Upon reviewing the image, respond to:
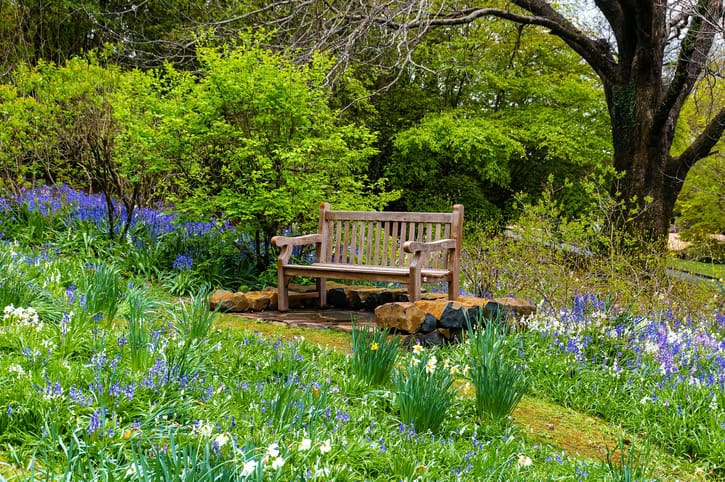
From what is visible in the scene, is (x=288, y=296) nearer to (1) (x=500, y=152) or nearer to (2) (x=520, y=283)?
(2) (x=520, y=283)

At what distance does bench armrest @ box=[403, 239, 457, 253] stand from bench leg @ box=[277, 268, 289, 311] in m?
1.52

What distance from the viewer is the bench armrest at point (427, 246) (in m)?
5.53

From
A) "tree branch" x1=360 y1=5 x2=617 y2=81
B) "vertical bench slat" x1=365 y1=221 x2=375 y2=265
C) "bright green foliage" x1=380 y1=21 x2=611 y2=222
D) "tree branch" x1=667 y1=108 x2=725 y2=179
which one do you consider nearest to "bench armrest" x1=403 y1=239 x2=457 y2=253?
"vertical bench slat" x1=365 y1=221 x2=375 y2=265

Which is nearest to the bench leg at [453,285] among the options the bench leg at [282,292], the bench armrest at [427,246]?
the bench armrest at [427,246]

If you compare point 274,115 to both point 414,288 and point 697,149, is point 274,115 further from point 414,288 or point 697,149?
point 697,149

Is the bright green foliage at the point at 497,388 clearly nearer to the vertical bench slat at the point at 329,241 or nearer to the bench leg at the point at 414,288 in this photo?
the bench leg at the point at 414,288

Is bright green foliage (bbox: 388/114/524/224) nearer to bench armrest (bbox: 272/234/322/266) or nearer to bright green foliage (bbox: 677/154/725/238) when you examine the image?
bright green foliage (bbox: 677/154/725/238)

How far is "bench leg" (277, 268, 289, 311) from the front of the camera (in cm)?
642

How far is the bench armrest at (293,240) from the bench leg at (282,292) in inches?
11.4

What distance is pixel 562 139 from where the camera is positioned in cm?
1394

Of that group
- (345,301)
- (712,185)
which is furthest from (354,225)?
(712,185)

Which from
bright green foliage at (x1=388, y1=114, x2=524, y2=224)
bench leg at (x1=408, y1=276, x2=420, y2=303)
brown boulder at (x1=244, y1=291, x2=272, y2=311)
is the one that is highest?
bright green foliage at (x1=388, y1=114, x2=524, y2=224)

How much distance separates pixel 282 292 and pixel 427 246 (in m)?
1.63

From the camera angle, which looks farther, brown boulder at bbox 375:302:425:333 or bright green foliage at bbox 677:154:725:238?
bright green foliage at bbox 677:154:725:238
